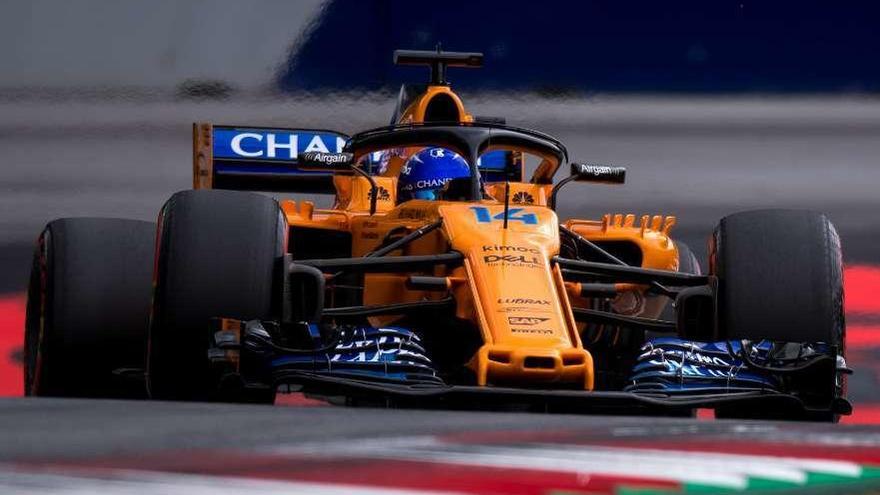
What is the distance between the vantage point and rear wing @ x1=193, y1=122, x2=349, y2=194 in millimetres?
6203

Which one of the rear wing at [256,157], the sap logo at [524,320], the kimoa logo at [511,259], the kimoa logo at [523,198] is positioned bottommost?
the sap logo at [524,320]

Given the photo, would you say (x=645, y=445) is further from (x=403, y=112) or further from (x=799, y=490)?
(x=403, y=112)

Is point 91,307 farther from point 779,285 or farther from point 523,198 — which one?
point 779,285

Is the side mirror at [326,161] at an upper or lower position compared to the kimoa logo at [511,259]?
upper

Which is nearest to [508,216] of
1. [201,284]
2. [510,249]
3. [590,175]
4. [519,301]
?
[510,249]

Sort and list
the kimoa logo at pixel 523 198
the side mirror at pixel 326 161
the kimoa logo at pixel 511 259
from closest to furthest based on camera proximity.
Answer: the kimoa logo at pixel 511 259, the side mirror at pixel 326 161, the kimoa logo at pixel 523 198

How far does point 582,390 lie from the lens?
3.99 m

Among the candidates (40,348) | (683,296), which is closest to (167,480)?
(683,296)

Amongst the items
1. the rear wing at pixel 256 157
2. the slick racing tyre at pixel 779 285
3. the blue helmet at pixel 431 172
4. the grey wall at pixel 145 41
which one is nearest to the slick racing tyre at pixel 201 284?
the slick racing tyre at pixel 779 285

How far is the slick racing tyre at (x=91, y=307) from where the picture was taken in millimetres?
4887

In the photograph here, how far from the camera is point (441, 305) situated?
4.44 meters

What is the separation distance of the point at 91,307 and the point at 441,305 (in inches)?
44.5

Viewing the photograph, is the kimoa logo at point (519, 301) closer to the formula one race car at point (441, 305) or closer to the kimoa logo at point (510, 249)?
the formula one race car at point (441, 305)

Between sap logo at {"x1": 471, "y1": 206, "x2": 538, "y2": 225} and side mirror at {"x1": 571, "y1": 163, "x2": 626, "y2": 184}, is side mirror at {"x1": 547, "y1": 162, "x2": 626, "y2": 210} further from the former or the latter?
sap logo at {"x1": 471, "y1": 206, "x2": 538, "y2": 225}
